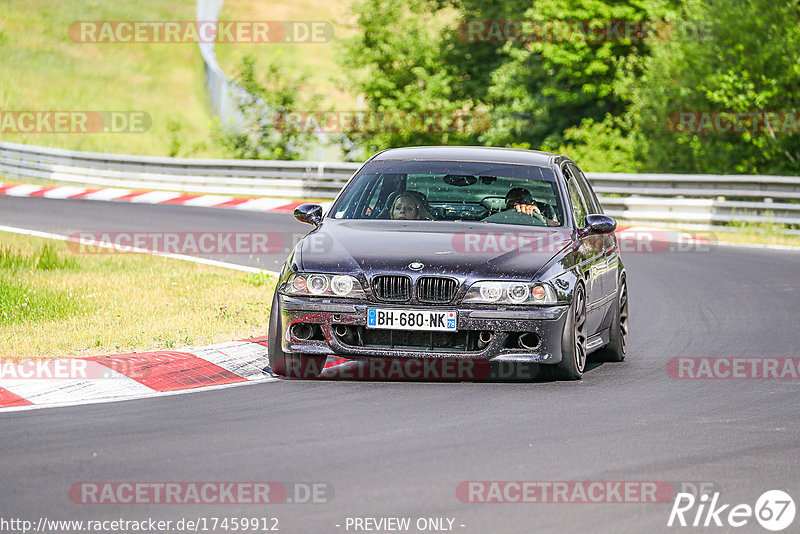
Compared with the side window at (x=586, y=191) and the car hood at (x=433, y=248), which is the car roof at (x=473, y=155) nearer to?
the side window at (x=586, y=191)

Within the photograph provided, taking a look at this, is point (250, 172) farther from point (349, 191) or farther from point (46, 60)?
point (46, 60)

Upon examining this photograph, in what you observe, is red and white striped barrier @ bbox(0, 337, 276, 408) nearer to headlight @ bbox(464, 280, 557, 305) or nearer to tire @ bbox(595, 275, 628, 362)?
headlight @ bbox(464, 280, 557, 305)

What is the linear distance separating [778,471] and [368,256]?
3387 mm

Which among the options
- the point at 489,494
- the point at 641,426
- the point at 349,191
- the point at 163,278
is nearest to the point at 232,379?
the point at 349,191

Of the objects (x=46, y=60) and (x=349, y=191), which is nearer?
(x=349, y=191)

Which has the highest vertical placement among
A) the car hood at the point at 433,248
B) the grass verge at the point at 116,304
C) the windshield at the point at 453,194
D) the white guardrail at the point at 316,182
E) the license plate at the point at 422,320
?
the windshield at the point at 453,194

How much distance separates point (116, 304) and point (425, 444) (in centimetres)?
600

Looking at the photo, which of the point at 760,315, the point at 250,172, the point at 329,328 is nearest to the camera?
the point at 329,328

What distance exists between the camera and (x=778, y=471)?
22.1 feet

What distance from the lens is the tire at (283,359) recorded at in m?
9.28

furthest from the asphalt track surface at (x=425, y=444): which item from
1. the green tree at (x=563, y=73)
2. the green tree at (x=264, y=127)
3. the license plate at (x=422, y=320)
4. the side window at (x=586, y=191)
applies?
the green tree at (x=264, y=127)

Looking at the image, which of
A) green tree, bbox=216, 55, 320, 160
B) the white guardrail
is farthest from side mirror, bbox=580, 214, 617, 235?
green tree, bbox=216, 55, 320, 160

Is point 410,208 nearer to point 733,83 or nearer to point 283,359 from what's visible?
point 283,359

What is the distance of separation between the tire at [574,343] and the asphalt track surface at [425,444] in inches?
3.7
